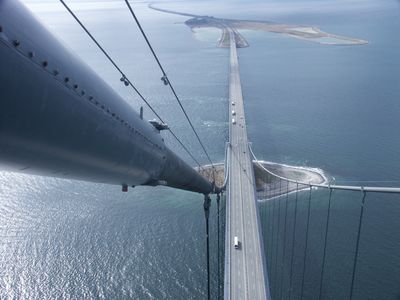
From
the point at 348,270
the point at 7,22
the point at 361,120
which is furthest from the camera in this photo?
the point at 361,120

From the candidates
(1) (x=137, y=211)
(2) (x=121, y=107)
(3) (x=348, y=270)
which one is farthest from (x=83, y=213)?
(2) (x=121, y=107)

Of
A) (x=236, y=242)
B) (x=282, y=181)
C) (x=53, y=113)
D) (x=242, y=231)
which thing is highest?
(x=53, y=113)

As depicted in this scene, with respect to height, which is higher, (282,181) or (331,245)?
(282,181)

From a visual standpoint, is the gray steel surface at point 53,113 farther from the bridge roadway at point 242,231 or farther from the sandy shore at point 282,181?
the sandy shore at point 282,181

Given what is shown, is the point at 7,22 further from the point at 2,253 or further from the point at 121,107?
the point at 2,253

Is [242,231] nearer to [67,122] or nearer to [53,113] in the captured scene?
[67,122]

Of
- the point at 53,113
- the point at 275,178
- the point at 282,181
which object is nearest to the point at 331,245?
the point at 282,181

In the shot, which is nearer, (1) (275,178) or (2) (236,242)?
(2) (236,242)
